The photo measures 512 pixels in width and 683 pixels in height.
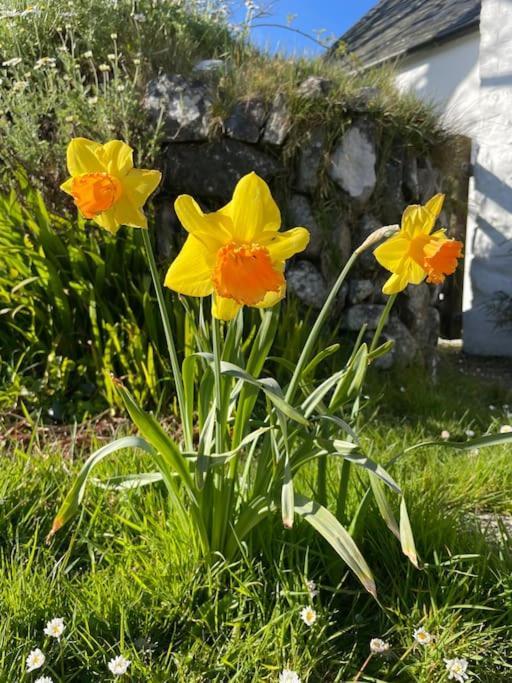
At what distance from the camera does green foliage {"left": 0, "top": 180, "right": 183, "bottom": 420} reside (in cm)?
258

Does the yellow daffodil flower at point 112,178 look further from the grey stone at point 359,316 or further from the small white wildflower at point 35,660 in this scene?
the grey stone at point 359,316

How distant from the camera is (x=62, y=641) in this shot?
120cm

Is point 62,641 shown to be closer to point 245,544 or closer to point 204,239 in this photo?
point 245,544

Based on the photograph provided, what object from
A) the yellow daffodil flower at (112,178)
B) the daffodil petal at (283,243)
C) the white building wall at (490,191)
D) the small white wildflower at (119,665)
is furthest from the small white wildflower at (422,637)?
the white building wall at (490,191)

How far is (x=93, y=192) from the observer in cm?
104

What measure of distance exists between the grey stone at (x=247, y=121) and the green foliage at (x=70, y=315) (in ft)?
2.51

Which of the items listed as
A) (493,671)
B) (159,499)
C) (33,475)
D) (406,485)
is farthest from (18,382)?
(493,671)

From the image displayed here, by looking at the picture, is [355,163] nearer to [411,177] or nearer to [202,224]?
[411,177]

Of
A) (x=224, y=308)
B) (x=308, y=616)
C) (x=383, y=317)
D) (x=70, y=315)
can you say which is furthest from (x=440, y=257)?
(x=70, y=315)

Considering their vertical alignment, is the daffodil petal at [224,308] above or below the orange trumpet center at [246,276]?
below

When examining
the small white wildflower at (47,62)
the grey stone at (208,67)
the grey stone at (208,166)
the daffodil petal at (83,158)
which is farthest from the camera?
the grey stone at (208,67)

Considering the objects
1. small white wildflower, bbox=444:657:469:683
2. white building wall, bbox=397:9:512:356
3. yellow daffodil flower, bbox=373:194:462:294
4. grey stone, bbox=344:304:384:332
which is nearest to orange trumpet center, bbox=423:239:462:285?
yellow daffodil flower, bbox=373:194:462:294

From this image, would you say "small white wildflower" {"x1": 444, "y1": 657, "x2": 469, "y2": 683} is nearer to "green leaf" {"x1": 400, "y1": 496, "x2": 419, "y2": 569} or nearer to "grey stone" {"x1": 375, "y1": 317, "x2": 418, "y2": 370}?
"green leaf" {"x1": 400, "y1": 496, "x2": 419, "y2": 569}

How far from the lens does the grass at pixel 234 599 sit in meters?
1.21
